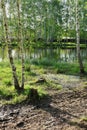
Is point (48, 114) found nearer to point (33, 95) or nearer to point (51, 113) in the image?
point (51, 113)

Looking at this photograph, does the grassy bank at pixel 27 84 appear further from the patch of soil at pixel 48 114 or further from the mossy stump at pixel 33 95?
the patch of soil at pixel 48 114

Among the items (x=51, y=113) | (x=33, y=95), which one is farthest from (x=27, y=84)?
(x=51, y=113)

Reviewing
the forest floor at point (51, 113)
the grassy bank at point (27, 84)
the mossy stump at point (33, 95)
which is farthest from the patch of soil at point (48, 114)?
the grassy bank at point (27, 84)

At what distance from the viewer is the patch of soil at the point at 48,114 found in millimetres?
9180

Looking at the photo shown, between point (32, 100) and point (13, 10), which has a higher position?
point (13, 10)

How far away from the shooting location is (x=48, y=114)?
1023 cm

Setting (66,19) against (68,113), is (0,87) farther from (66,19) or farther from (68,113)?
(66,19)

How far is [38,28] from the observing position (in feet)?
221

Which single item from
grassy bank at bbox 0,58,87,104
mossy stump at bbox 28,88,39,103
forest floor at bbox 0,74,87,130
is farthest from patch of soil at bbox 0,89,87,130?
grassy bank at bbox 0,58,87,104

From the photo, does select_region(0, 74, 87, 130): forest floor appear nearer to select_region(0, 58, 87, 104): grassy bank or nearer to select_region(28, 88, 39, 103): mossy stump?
select_region(28, 88, 39, 103): mossy stump

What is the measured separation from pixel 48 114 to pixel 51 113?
0.50ft

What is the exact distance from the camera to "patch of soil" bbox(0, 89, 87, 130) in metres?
9.18

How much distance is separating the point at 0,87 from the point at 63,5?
5710cm

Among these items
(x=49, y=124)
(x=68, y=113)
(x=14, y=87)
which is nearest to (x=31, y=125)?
(x=49, y=124)
